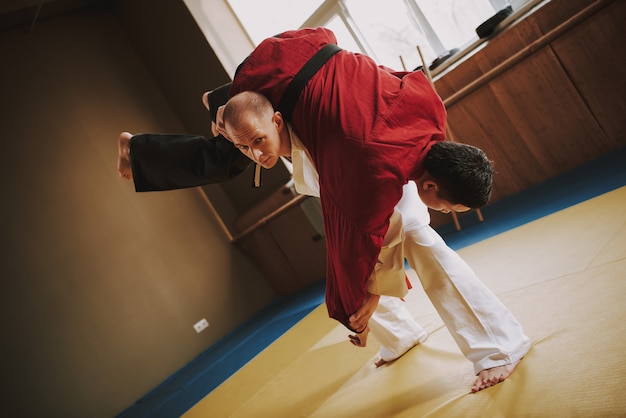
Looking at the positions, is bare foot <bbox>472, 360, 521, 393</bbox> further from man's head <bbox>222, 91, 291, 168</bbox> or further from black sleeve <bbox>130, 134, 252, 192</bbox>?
black sleeve <bbox>130, 134, 252, 192</bbox>

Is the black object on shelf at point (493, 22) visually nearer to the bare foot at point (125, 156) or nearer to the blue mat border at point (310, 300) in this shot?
the blue mat border at point (310, 300)

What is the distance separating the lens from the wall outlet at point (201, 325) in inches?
186

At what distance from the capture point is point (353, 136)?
1.12 meters

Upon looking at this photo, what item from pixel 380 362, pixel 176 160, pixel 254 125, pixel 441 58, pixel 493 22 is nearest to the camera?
pixel 254 125

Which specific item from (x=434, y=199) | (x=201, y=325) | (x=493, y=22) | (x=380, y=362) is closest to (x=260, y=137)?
(x=434, y=199)

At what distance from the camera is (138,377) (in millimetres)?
4137

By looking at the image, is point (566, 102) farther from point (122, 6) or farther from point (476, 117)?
point (122, 6)

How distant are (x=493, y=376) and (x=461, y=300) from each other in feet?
0.75

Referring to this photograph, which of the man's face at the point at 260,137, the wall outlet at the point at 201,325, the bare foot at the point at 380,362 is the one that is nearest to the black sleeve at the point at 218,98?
the man's face at the point at 260,137

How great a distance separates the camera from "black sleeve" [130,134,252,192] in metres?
1.66

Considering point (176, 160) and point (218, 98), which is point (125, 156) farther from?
point (218, 98)

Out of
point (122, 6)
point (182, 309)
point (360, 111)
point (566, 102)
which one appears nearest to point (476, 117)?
point (566, 102)

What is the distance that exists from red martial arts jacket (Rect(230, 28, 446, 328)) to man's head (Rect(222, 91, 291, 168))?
49 mm

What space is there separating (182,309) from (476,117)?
3580 mm
